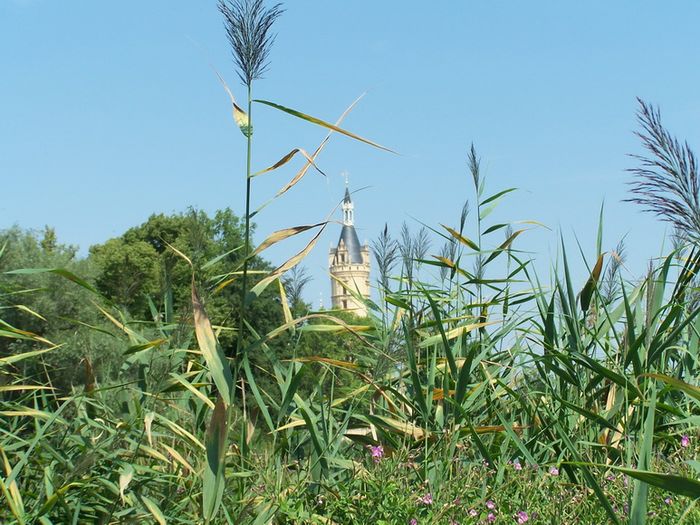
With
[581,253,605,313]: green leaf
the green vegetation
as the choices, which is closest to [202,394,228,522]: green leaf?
the green vegetation

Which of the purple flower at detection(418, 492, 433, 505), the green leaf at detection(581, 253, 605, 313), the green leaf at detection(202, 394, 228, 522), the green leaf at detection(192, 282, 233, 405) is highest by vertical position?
the green leaf at detection(581, 253, 605, 313)

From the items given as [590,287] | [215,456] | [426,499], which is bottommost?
[426,499]

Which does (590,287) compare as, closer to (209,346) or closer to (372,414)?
(372,414)

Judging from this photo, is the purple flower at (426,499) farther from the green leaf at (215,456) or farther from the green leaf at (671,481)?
the green leaf at (671,481)

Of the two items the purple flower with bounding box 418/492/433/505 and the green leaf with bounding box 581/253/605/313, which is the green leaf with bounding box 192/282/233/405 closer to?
the purple flower with bounding box 418/492/433/505

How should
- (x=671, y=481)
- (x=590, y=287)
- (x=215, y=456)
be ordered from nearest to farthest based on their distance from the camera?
(x=671, y=481)
(x=215, y=456)
(x=590, y=287)

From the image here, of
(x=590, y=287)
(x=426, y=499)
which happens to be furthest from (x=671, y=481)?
(x=590, y=287)

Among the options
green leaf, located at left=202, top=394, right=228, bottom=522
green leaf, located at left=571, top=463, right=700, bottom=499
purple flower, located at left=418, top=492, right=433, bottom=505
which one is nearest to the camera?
green leaf, located at left=571, top=463, right=700, bottom=499

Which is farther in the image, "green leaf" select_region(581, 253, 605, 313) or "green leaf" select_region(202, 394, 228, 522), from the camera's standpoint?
"green leaf" select_region(581, 253, 605, 313)

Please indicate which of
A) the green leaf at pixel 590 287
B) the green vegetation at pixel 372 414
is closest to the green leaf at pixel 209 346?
the green vegetation at pixel 372 414

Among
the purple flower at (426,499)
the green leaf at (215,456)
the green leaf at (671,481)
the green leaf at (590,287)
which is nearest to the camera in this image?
the green leaf at (671,481)

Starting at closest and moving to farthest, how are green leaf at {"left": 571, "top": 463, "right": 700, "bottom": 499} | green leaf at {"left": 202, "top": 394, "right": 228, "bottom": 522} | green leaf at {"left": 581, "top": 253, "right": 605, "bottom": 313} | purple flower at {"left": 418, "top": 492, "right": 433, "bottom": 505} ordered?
green leaf at {"left": 571, "top": 463, "right": 700, "bottom": 499}
green leaf at {"left": 202, "top": 394, "right": 228, "bottom": 522}
purple flower at {"left": 418, "top": 492, "right": 433, "bottom": 505}
green leaf at {"left": 581, "top": 253, "right": 605, "bottom": 313}

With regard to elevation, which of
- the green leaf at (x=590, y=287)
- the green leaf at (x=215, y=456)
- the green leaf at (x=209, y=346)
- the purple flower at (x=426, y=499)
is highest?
the green leaf at (x=590, y=287)

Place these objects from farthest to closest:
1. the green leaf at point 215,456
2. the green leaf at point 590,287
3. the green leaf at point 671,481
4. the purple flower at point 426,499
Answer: the green leaf at point 590,287
the purple flower at point 426,499
the green leaf at point 215,456
the green leaf at point 671,481
